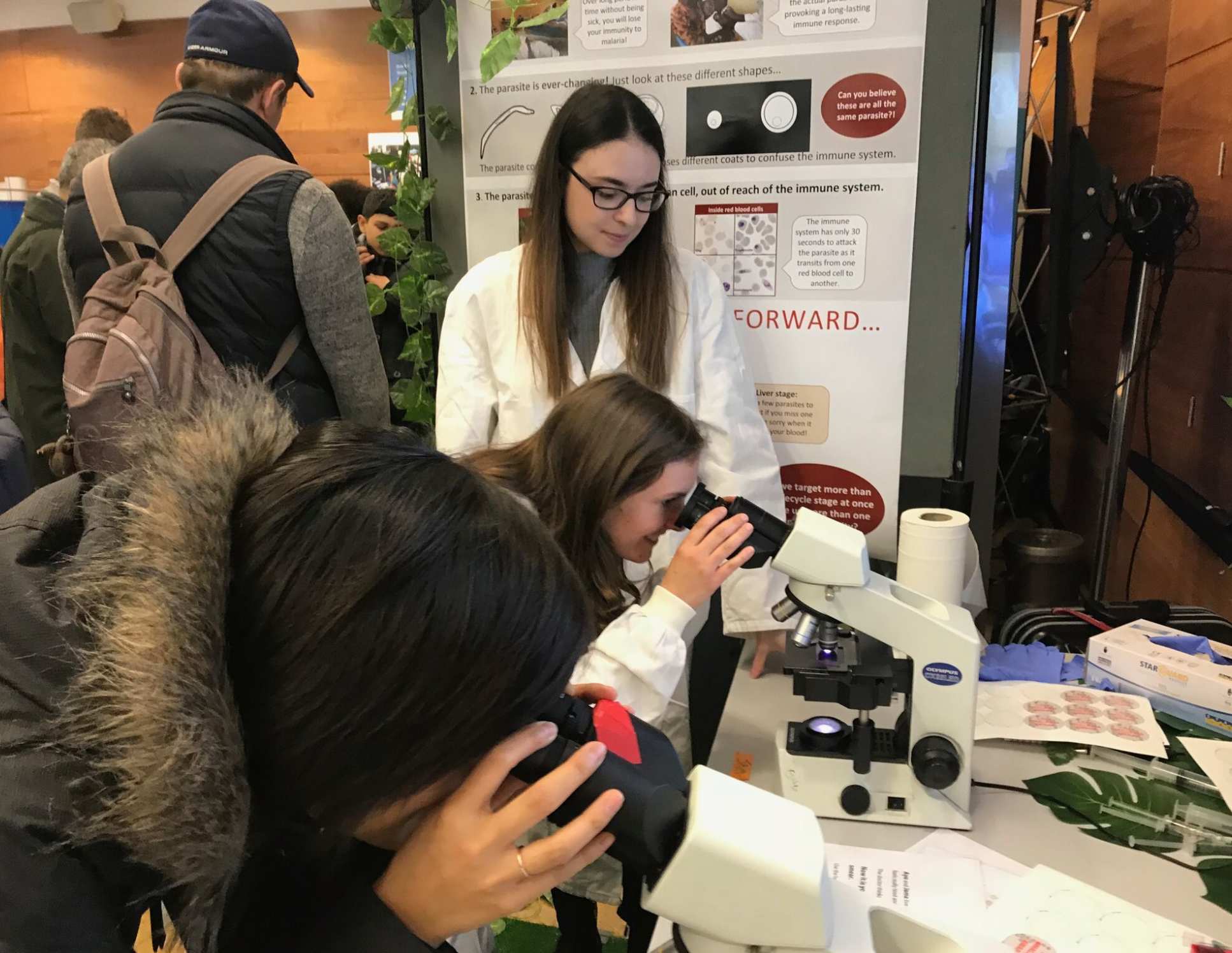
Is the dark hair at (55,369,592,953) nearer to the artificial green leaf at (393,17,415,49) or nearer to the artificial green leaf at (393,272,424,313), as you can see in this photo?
the artificial green leaf at (393,272,424,313)

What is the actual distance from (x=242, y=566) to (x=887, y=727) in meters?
0.97

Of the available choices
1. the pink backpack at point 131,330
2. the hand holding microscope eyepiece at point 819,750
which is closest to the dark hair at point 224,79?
the pink backpack at point 131,330

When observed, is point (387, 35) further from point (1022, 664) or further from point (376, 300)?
point (1022, 664)

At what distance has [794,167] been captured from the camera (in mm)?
1745

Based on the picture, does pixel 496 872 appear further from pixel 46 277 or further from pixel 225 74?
pixel 46 277

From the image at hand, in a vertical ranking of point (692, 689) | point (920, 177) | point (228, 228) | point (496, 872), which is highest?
point (920, 177)

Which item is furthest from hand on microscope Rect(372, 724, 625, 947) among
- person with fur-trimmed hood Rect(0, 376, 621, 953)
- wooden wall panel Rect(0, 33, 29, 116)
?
wooden wall panel Rect(0, 33, 29, 116)

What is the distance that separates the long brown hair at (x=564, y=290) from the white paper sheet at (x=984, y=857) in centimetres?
94

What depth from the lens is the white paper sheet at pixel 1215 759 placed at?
106 centimetres

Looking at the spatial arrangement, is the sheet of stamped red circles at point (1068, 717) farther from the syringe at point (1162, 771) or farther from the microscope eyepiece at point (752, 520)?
the microscope eyepiece at point (752, 520)

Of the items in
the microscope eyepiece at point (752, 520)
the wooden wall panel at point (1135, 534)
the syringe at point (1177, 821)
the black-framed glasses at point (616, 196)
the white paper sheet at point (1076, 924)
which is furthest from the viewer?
the wooden wall panel at point (1135, 534)

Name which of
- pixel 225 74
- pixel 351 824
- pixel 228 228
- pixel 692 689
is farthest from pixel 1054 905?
pixel 225 74

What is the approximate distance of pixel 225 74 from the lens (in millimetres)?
1618

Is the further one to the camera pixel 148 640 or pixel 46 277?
pixel 46 277
